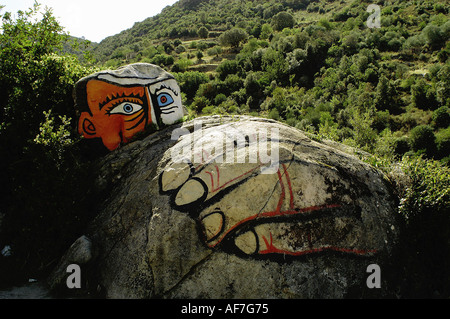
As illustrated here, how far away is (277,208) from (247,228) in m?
0.80

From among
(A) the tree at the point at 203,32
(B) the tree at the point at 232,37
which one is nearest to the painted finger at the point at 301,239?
(B) the tree at the point at 232,37

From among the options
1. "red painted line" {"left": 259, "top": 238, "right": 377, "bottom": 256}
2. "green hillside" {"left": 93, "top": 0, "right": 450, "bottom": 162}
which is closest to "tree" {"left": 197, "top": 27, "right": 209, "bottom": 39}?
"green hillside" {"left": 93, "top": 0, "right": 450, "bottom": 162}

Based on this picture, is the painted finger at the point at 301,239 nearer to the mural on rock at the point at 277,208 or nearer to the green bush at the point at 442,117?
the mural on rock at the point at 277,208

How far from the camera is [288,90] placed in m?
48.9

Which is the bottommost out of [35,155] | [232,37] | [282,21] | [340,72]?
[35,155]

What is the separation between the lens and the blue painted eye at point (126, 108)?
8523 mm

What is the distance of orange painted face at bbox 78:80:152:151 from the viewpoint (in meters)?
8.38

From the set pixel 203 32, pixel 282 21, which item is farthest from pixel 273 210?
pixel 203 32

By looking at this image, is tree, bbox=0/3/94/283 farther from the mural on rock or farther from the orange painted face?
the mural on rock

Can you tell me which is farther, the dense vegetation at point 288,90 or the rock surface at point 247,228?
the dense vegetation at point 288,90

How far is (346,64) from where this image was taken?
48.4 meters

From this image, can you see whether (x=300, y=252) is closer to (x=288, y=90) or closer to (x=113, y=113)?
(x=113, y=113)
